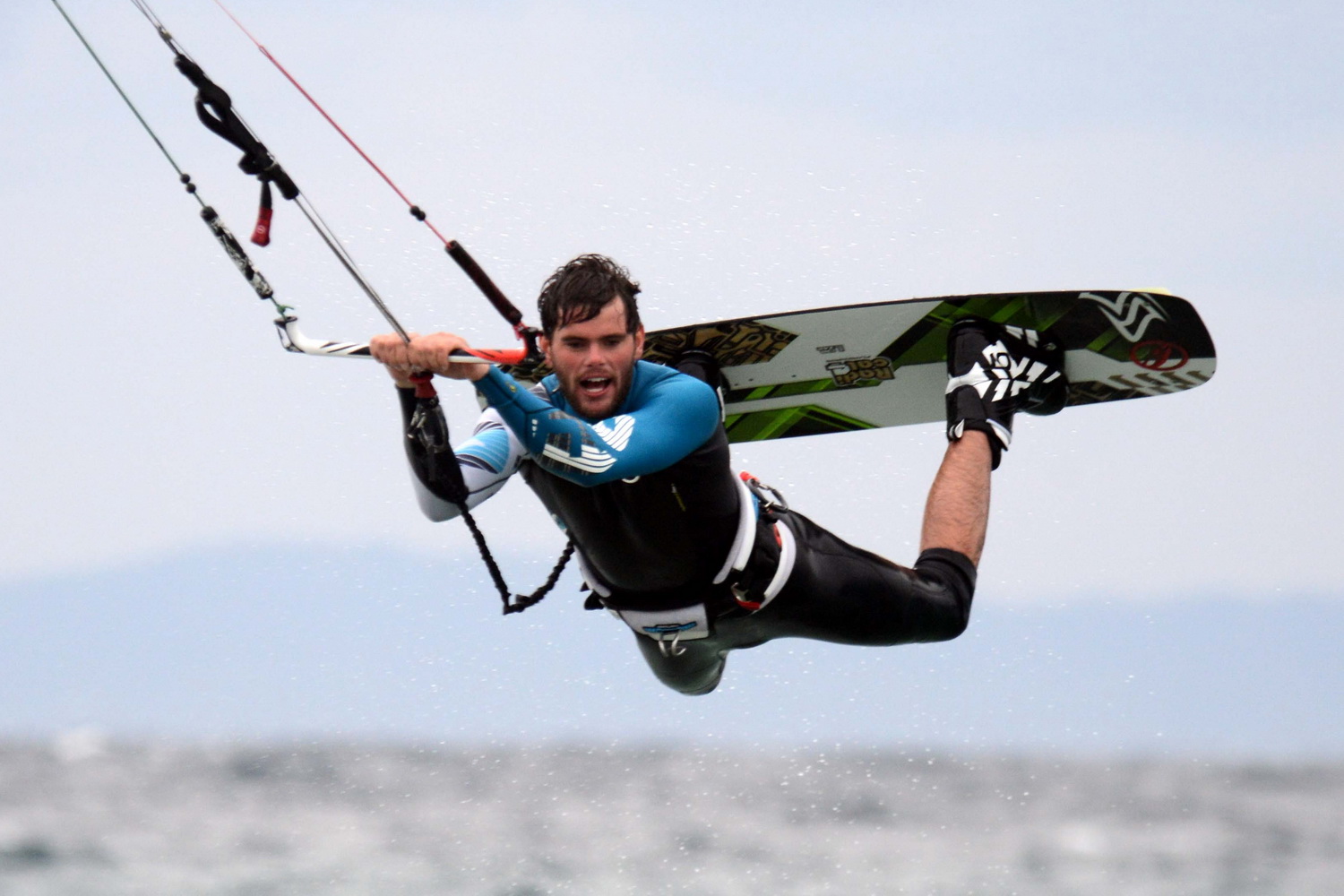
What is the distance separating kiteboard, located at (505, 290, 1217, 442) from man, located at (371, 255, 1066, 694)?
0.52 metres

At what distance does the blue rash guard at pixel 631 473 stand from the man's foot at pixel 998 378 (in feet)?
4.63

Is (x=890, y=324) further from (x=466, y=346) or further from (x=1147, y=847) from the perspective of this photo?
(x=1147, y=847)

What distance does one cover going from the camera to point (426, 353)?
3537 millimetres

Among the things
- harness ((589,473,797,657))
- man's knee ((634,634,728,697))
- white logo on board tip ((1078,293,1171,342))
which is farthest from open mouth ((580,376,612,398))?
white logo on board tip ((1078,293,1171,342))

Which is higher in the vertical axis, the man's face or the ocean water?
the man's face

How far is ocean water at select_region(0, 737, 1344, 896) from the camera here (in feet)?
36.0

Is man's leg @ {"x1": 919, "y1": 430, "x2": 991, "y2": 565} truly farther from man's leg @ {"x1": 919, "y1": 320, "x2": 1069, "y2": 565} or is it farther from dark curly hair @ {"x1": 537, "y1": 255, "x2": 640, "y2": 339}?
dark curly hair @ {"x1": 537, "y1": 255, "x2": 640, "y2": 339}

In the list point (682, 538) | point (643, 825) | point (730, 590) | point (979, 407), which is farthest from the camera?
point (643, 825)

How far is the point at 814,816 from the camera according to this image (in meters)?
13.0

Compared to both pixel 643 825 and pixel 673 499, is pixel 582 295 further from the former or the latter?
pixel 643 825

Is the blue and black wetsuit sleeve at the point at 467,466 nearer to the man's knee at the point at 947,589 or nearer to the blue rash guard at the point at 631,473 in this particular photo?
the blue rash guard at the point at 631,473

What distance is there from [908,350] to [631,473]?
2.55 metres

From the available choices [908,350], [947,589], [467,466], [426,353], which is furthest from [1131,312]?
[426,353]

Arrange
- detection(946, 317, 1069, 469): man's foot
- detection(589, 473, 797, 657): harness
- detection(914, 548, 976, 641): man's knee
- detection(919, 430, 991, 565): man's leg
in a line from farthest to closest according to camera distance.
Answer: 1. detection(946, 317, 1069, 469): man's foot
2. detection(919, 430, 991, 565): man's leg
3. detection(914, 548, 976, 641): man's knee
4. detection(589, 473, 797, 657): harness
